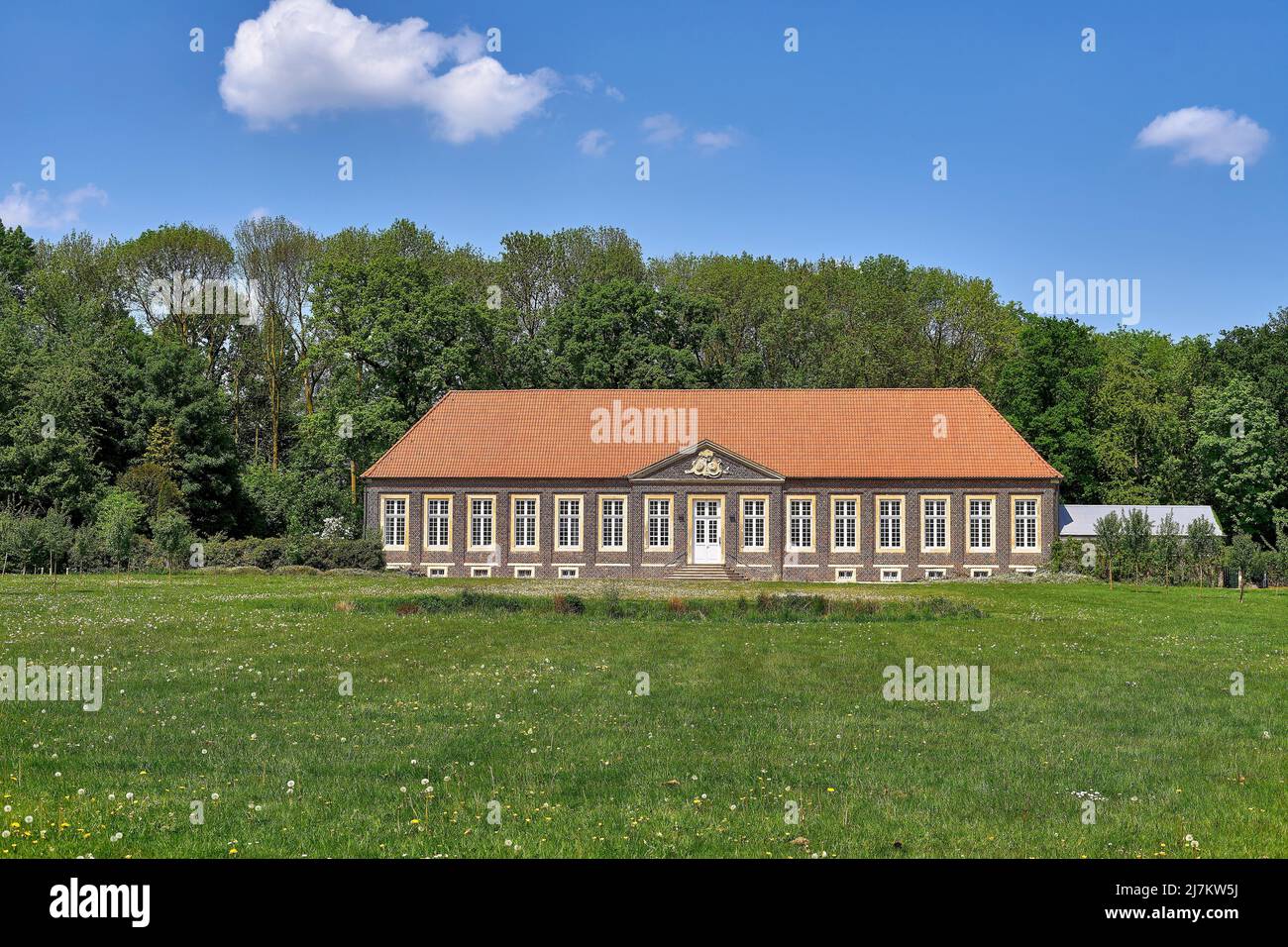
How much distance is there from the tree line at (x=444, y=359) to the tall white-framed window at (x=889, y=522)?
15393 millimetres

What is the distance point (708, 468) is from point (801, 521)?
4.87 m

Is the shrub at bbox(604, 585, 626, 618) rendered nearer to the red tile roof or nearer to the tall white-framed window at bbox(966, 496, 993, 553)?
the red tile roof

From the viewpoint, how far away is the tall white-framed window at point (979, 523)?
157 ft

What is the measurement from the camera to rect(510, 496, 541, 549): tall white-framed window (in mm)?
49469

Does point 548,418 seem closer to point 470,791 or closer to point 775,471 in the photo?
point 775,471

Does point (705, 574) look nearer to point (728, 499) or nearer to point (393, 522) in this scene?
point (728, 499)

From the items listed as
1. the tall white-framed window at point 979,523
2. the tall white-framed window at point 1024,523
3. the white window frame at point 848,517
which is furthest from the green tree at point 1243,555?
the white window frame at point 848,517

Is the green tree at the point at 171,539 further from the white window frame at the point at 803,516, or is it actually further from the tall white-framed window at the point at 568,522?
the white window frame at the point at 803,516

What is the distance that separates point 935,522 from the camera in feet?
158

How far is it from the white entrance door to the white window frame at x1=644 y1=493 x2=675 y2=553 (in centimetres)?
102

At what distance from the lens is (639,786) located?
9414 millimetres

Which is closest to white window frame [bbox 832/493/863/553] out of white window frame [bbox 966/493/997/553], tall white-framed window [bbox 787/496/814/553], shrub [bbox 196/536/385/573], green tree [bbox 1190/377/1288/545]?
tall white-framed window [bbox 787/496/814/553]

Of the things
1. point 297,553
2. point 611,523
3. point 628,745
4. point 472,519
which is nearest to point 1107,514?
point 611,523
